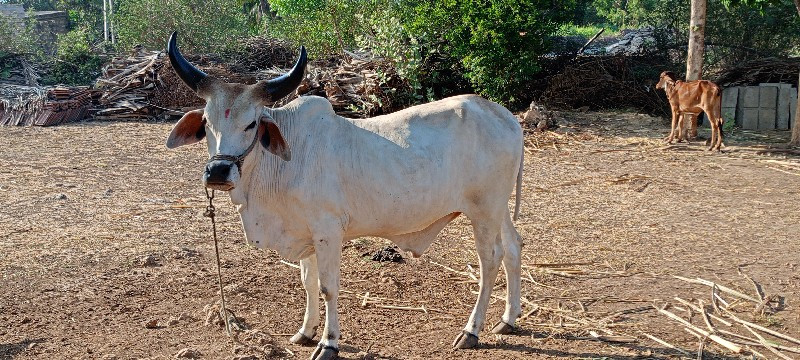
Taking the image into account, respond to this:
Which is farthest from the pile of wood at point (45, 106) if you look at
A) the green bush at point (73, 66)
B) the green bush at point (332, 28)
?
the green bush at point (332, 28)

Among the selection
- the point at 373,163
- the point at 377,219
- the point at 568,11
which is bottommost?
the point at 377,219

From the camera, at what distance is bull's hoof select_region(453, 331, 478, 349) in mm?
5603

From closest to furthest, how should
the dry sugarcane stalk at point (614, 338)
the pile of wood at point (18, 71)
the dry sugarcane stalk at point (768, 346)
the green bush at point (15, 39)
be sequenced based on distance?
the dry sugarcane stalk at point (768, 346), the dry sugarcane stalk at point (614, 338), the pile of wood at point (18, 71), the green bush at point (15, 39)

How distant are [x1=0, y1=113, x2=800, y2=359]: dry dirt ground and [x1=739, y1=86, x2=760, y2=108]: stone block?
531 centimetres

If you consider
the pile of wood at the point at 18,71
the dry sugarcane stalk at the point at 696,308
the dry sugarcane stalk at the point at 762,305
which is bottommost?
the dry sugarcane stalk at the point at 696,308

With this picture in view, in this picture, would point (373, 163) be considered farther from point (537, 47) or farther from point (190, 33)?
point (190, 33)

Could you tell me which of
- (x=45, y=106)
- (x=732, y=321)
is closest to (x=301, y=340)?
(x=732, y=321)

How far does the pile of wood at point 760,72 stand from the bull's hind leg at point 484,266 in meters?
14.8

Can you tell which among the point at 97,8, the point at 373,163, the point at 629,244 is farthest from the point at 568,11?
the point at 97,8

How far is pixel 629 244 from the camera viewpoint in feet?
27.1

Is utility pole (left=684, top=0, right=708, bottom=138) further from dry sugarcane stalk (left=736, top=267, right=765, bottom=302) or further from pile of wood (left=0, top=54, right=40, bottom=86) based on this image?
pile of wood (left=0, top=54, right=40, bottom=86)

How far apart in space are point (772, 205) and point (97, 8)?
41.8m

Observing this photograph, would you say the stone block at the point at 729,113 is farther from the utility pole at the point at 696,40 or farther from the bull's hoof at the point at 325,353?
the bull's hoof at the point at 325,353

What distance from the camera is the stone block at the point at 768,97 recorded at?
17062 millimetres
